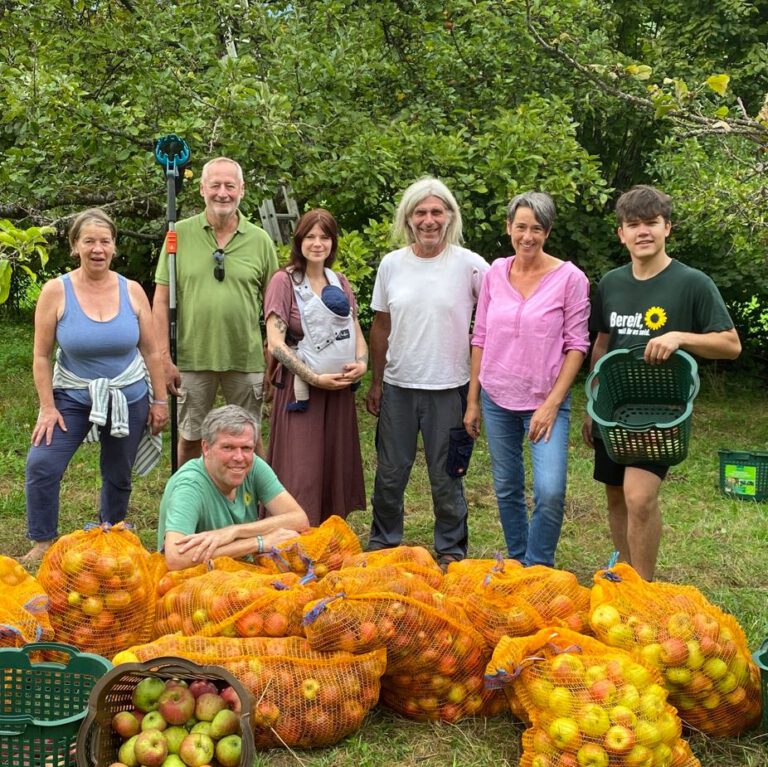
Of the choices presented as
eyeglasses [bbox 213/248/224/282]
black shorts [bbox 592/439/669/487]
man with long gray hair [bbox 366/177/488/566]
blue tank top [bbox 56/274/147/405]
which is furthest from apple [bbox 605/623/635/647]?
eyeglasses [bbox 213/248/224/282]

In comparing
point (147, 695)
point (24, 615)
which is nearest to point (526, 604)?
point (147, 695)

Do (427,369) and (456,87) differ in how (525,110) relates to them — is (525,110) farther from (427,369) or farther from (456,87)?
(427,369)

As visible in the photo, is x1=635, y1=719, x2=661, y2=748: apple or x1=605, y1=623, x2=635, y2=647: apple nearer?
x1=635, y1=719, x2=661, y2=748: apple

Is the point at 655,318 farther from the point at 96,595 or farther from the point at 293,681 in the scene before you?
the point at 96,595

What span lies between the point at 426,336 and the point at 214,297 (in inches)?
42.8

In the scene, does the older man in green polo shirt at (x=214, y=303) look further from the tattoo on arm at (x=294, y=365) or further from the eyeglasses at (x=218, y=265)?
the tattoo on arm at (x=294, y=365)

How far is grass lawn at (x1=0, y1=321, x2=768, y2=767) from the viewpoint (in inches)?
121

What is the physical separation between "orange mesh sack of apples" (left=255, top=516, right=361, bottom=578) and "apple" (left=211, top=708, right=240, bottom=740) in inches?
38.0

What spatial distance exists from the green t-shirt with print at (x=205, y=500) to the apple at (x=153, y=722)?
103 cm

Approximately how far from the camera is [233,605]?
326 cm

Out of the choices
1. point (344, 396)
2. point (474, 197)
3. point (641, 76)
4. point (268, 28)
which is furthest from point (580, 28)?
point (344, 396)

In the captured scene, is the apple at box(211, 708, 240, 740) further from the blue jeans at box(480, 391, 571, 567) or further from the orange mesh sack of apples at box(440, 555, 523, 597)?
the blue jeans at box(480, 391, 571, 567)

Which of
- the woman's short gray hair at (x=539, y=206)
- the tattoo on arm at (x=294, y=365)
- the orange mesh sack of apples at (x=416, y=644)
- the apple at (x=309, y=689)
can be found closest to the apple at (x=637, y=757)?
the orange mesh sack of apples at (x=416, y=644)

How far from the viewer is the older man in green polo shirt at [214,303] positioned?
16.1ft
